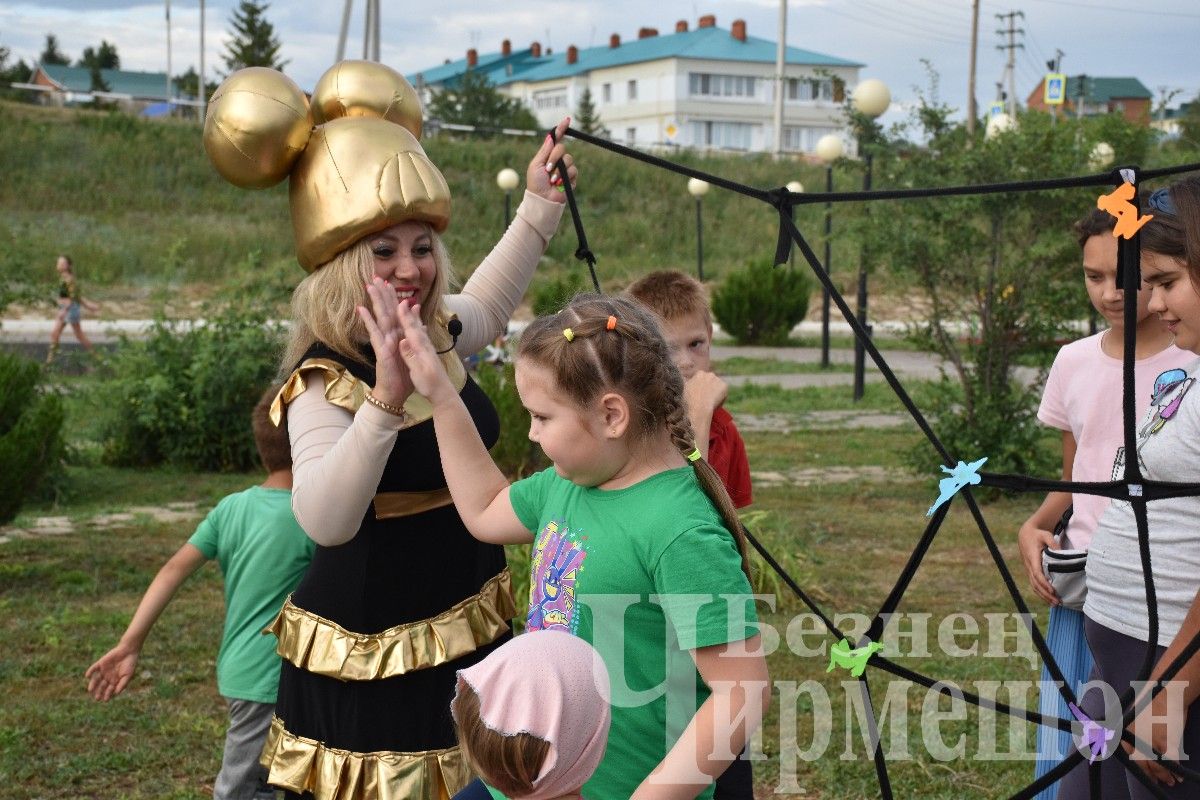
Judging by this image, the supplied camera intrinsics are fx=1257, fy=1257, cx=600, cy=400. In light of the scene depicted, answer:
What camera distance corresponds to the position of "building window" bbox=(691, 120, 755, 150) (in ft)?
219

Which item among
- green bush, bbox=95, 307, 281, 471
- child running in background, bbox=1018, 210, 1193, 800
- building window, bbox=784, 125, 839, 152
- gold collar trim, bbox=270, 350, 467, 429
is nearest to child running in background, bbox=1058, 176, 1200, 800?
child running in background, bbox=1018, 210, 1193, 800

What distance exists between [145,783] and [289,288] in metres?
6.34

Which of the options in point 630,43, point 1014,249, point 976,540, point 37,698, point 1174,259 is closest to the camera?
point 1174,259

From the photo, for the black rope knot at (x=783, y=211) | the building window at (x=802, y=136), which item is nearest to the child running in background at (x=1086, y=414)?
the black rope knot at (x=783, y=211)

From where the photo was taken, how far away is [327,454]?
207 cm

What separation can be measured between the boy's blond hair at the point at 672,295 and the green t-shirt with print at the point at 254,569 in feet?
3.24

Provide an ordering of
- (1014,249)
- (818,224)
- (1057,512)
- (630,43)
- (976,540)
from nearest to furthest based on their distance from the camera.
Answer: (1057,512) → (976,540) → (1014,249) → (818,224) → (630,43)

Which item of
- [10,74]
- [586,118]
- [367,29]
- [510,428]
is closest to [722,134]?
[586,118]

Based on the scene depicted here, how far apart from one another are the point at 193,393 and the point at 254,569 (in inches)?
264

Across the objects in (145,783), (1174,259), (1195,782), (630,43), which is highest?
(630,43)

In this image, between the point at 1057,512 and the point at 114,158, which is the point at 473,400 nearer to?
Answer: the point at 1057,512

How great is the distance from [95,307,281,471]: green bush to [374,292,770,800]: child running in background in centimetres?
760

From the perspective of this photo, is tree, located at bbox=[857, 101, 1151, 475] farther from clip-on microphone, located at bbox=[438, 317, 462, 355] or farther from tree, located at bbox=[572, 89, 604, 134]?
tree, located at bbox=[572, 89, 604, 134]

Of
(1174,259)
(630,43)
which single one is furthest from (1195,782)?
(630,43)
